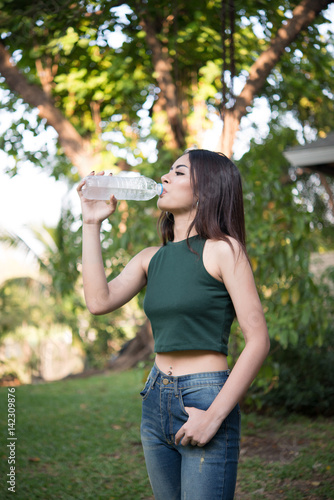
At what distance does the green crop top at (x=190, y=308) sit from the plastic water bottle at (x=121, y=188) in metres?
0.54

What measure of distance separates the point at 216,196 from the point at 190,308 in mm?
413

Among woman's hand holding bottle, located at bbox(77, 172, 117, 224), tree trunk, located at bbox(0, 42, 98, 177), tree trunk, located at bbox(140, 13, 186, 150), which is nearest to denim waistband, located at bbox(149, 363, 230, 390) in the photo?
woman's hand holding bottle, located at bbox(77, 172, 117, 224)

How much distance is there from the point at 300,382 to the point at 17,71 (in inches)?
173

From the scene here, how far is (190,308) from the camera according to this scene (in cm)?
163

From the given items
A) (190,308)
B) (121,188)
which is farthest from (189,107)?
(190,308)

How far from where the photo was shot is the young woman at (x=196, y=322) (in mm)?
1556

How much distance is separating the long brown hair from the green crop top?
8 centimetres

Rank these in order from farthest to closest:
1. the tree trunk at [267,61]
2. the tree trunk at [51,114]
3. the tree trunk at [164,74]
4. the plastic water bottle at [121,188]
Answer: the tree trunk at [51,114] < the tree trunk at [164,74] < the tree trunk at [267,61] < the plastic water bottle at [121,188]

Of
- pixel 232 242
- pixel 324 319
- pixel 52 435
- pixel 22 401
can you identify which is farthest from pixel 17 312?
pixel 232 242

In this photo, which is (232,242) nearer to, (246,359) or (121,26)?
(246,359)

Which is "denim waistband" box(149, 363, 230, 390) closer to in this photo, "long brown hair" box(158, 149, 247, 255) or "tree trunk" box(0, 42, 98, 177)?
"long brown hair" box(158, 149, 247, 255)

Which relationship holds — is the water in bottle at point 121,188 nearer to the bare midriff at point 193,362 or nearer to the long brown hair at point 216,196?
the long brown hair at point 216,196

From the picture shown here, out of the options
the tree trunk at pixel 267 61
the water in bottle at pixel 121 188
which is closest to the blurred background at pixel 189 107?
the tree trunk at pixel 267 61

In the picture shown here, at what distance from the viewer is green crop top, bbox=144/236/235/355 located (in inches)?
64.4
